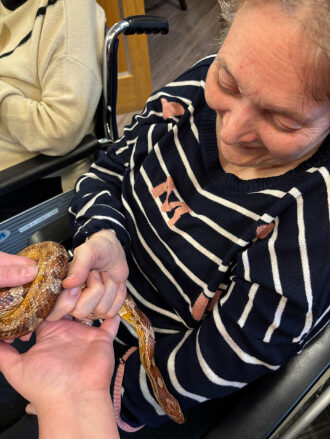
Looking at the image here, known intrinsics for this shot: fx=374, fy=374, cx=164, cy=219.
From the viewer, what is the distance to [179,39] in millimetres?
3344

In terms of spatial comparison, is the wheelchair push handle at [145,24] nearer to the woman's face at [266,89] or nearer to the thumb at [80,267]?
the woman's face at [266,89]

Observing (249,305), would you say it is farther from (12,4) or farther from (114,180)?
(12,4)

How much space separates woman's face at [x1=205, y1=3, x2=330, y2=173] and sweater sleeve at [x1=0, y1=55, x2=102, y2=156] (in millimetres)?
593

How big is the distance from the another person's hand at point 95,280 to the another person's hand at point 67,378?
6cm

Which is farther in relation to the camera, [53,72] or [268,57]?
[53,72]

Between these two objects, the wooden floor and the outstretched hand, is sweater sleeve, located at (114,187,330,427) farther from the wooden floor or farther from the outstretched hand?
the wooden floor

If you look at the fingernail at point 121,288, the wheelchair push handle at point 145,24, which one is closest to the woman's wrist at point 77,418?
the fingernail at point 121,288

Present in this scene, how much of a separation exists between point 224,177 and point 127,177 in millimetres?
320

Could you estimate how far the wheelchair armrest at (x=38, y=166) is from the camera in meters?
1.06

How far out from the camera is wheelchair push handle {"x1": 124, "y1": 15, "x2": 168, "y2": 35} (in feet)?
3.75

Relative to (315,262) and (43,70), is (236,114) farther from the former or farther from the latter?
(43,70)

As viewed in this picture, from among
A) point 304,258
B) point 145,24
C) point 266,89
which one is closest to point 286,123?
point 266,89

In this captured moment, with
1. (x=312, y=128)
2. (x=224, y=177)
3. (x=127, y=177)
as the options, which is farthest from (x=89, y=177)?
(x=312, y=128)

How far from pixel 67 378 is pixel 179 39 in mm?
3306
